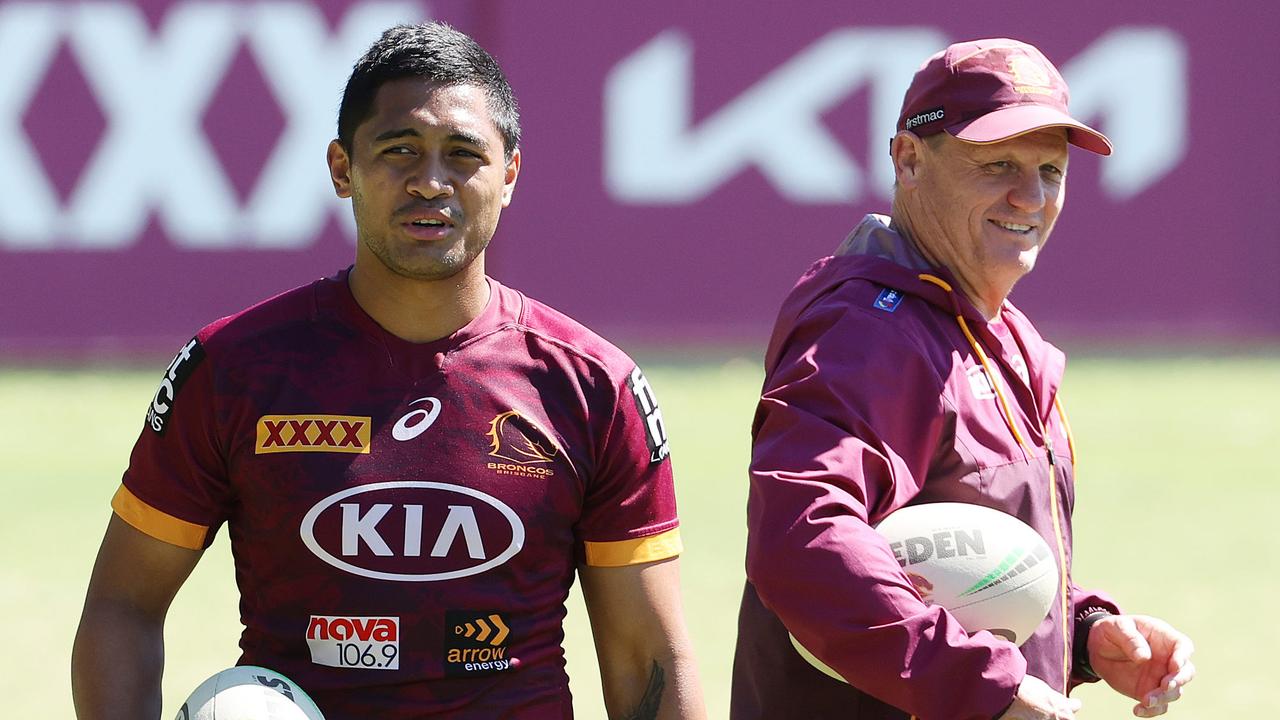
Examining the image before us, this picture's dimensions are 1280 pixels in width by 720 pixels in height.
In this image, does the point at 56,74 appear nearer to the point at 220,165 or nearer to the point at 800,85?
the point at 220,165

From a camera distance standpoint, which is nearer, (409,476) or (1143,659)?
(409,476)

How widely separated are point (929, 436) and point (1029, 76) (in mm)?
835

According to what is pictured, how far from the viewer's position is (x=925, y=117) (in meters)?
3.75

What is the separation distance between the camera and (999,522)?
347 cm

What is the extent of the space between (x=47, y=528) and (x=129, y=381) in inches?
189

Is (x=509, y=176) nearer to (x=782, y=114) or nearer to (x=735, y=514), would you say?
(x=735, y=514)

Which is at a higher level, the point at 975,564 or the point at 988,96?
the point at 988,96

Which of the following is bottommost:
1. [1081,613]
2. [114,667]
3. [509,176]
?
[1081,613]

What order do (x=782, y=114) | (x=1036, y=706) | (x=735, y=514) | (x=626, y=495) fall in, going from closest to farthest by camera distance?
(x=1036, y=706), (x=626, y=495), (x=735, y=514), (x=782, y=114)

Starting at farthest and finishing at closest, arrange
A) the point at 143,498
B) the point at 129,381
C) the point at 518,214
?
1. the point at 518,214
2. the point at 129,381
3. the point at 143,498

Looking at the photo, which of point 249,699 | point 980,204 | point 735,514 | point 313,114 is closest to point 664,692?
point 249,699

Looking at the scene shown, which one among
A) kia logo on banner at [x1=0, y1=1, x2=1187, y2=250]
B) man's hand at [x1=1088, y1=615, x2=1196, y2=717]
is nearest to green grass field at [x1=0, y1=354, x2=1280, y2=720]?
kia logo on banner at [x1=0, y1=1, x2=1187, y2=250]

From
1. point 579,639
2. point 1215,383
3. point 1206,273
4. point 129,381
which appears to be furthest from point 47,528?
point 1206,273

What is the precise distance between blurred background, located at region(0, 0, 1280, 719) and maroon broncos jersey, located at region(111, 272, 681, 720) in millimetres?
9197
